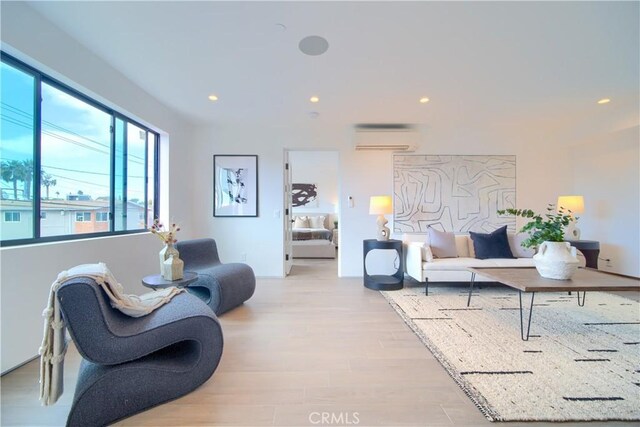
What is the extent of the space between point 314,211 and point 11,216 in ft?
21.2

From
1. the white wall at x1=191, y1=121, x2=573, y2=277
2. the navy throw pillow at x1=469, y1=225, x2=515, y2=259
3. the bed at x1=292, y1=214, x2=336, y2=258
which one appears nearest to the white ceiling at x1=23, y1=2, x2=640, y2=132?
the white wall at x1=191, y1=121, x2=573, y2=277

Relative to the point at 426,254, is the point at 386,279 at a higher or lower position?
lower

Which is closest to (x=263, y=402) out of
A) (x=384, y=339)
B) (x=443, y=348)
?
(x=384, y=339)

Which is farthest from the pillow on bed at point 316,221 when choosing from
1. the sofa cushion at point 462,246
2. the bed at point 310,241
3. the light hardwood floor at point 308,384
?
the light hardwood floor at point 308,384

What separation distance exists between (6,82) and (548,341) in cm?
451

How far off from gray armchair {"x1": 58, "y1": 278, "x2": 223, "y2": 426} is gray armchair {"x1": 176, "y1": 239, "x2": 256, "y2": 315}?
1.00m

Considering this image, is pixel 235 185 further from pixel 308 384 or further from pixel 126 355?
pixel 308 384

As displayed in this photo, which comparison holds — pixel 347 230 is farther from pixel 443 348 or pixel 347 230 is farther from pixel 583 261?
pixel 583 261

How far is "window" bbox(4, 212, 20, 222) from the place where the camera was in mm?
1783

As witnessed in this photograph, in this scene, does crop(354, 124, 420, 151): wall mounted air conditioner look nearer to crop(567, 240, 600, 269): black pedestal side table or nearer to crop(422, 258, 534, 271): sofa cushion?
crop(422, 258, 534, 271): sofa cushion

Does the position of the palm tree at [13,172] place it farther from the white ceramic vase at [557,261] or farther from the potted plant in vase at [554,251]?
the white ceramic vase at [557,261]

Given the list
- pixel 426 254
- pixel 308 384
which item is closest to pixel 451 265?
pixel 426 254

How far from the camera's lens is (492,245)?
3658 mm

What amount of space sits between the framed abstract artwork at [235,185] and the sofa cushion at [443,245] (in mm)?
2805
